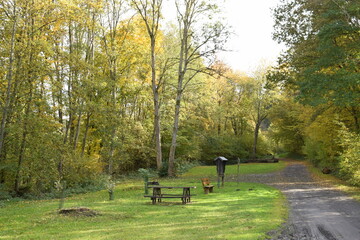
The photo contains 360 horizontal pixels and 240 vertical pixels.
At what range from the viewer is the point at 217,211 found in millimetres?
11375

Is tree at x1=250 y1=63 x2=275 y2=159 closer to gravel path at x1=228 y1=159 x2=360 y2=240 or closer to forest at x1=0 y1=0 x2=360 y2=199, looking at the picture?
forest at x1=0 y1=0 x2=360 y2=199

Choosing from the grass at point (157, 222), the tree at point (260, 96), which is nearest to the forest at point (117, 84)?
the grass at point (157, 222)

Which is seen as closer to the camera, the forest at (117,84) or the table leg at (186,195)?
the table leg at (186,195)

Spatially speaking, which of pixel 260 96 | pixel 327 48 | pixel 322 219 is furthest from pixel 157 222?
pixel 260 96

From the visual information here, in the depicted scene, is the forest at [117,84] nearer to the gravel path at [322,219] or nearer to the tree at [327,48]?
the tree at [327,48]

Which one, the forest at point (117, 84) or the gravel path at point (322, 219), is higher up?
the forest at point (117, 84)

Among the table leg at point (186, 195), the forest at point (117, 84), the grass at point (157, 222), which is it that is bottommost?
the grass at point (157, 222)

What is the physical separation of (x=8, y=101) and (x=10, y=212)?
5.36m

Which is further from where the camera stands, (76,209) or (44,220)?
(76,209)

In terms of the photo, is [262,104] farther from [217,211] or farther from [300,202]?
[217,211]

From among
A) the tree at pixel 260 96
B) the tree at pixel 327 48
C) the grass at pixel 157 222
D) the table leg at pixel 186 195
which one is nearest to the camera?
the grass at pixel 157 222

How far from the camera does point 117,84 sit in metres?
25.8

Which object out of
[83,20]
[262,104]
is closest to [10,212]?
[83,20]

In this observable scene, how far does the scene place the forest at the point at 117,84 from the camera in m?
16.2
